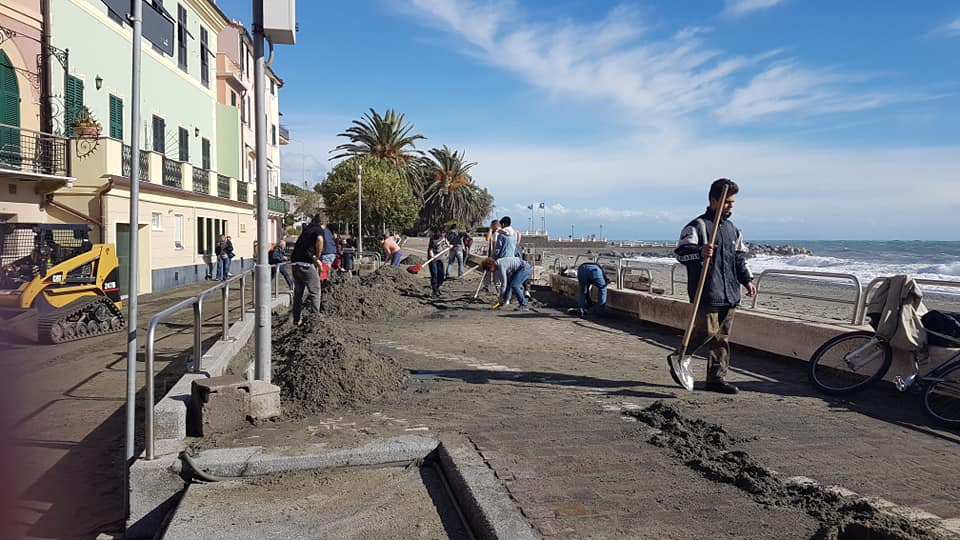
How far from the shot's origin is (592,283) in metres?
12.8

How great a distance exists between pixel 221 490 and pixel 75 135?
672 inches

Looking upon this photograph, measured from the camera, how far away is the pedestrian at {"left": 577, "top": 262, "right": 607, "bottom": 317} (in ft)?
41.6

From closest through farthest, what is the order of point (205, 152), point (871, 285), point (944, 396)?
point (944, 396) → point (871, 285) → point (205, 152)

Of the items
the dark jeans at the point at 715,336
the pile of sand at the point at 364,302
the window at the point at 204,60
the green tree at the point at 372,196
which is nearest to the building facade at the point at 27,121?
the pile of sand at the point at 364,302

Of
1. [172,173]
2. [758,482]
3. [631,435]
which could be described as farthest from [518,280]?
[172,173]

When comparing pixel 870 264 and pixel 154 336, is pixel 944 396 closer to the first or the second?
pixel 154 336

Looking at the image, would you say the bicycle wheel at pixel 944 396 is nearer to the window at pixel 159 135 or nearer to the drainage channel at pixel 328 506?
the drainage channel at pixel 328 506

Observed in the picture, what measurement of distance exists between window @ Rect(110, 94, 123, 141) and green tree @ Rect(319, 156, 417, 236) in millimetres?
21458

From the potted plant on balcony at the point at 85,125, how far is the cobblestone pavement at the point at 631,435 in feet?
44.5

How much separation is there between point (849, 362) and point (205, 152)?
1081 inches

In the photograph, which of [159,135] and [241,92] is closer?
[159,135]

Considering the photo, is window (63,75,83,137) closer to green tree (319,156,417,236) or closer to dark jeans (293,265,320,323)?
dark jeans (293,265,320,323)

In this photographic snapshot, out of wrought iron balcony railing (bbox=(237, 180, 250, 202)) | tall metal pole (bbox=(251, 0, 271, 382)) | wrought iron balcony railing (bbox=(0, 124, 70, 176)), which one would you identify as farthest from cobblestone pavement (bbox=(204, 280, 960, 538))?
wrought iron balcony railing (bbox=(237, 180, 250, 202))

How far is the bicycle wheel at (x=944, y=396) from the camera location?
222 inches
